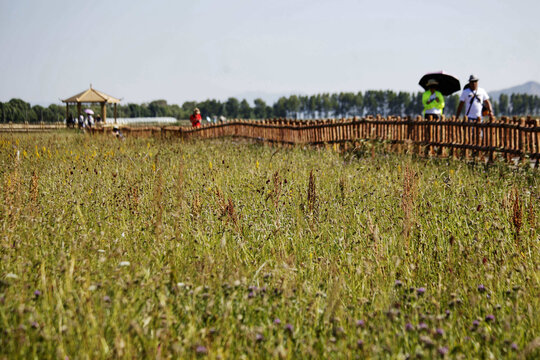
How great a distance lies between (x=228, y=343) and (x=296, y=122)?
1618 centimetres

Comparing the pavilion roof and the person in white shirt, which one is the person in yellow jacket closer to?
the person in white shirt

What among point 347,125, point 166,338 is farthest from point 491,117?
point 166,338

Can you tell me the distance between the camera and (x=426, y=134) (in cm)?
1302

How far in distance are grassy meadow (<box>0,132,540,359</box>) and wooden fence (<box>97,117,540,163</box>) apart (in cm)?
478

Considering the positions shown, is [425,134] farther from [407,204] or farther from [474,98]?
[407,204]

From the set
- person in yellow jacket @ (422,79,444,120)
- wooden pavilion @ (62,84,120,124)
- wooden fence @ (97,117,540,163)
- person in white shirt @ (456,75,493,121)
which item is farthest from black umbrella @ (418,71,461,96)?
wooden pavilion @ (62,84,120,124)

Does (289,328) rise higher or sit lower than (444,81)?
lower

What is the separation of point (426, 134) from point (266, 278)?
440 inches

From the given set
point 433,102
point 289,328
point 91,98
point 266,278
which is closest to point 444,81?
point 433,102

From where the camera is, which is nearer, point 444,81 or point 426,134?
point 426,134

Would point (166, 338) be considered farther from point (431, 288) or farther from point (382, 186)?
point (382, 186)

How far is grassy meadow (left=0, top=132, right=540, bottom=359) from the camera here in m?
2.14

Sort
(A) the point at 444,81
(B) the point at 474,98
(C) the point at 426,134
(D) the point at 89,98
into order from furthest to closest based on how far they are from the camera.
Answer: (D) the point at 89,98 < (A) the point at 444,81 < (C) the point at 426,134 < (B) the point at 474,98

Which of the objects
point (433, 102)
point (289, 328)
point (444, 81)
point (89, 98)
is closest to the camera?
point (289, 328)
